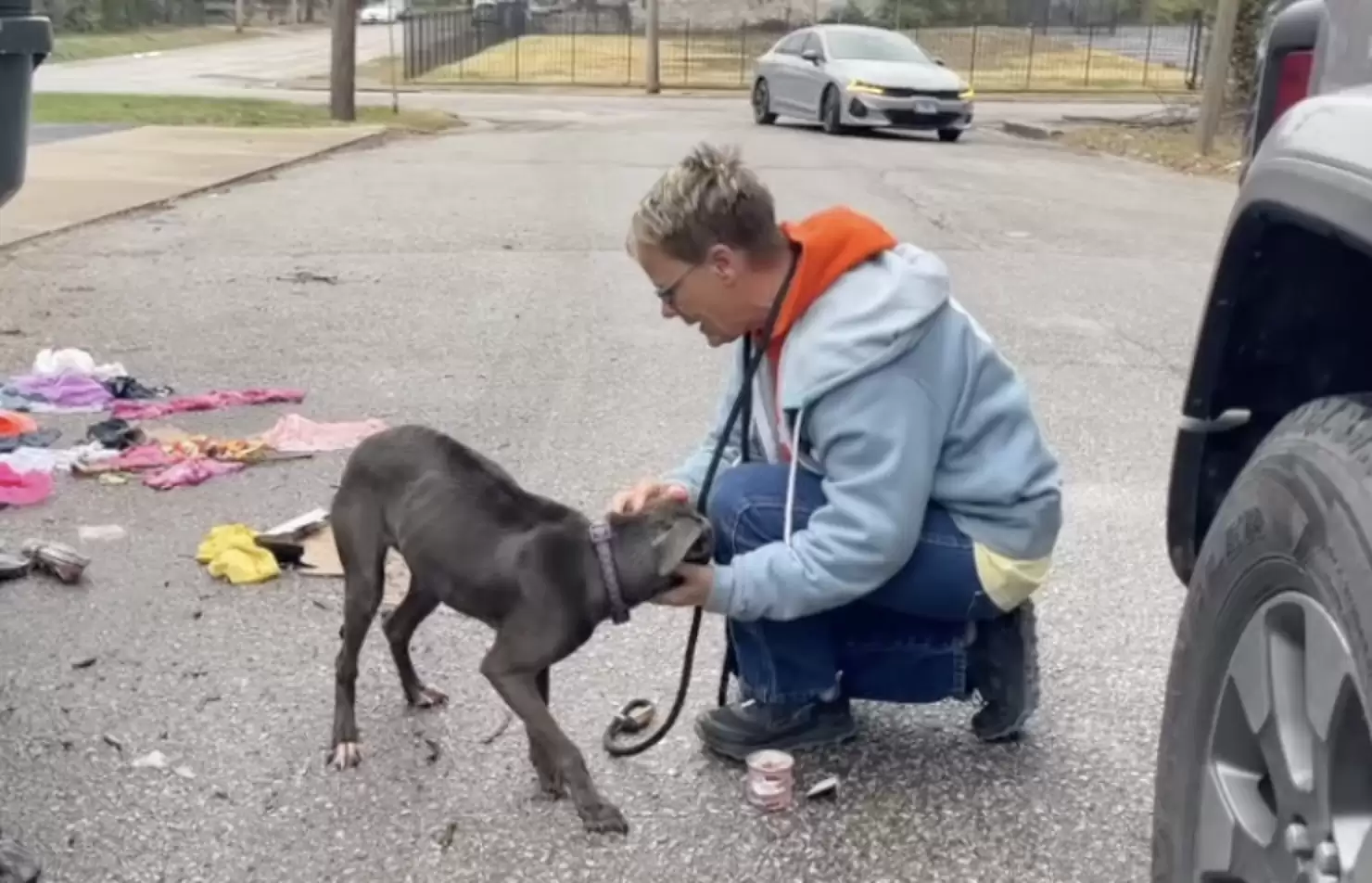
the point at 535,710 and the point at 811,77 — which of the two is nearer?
the point at 535,710

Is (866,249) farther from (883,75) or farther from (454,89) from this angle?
(454,89)

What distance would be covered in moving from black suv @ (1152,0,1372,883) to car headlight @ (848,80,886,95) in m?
19.7

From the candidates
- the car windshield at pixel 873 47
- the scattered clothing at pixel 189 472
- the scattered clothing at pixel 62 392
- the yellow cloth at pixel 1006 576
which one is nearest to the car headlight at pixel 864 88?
the car windshield at pixel 873 47

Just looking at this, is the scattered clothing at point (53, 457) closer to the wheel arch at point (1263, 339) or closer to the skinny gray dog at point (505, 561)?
the skinny gray dog at point (505, 561)

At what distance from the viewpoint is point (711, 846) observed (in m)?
3.27

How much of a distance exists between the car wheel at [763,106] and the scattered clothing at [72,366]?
747 inches

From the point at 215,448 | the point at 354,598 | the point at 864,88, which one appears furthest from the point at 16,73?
the point at 864,88

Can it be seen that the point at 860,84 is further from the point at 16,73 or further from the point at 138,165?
the point at 16,73

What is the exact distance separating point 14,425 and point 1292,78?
470 cm

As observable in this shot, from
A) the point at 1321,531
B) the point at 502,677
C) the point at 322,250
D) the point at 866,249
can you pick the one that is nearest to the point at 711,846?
the point at 502,677

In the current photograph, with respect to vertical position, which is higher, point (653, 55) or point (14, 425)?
point (14, 425)

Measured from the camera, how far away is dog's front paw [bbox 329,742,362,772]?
11.7 ft

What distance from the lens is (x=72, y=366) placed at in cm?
692

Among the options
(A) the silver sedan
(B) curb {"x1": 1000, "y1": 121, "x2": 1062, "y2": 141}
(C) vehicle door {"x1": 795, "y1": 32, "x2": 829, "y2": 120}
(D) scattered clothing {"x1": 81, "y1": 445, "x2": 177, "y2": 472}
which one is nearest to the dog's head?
(D) scattered clothing {"x1": 81, "y1": 445, "x2": 177, "y2": 472}
